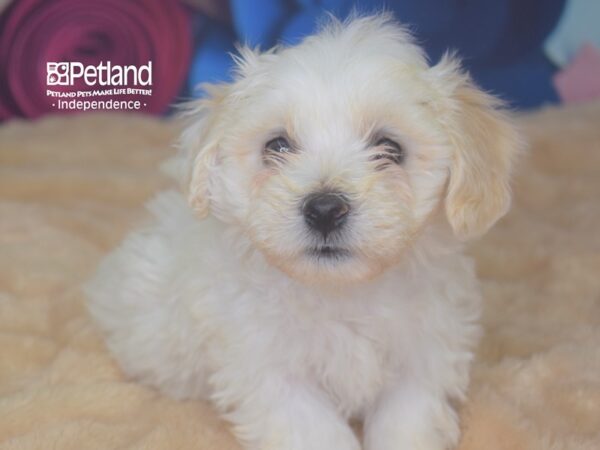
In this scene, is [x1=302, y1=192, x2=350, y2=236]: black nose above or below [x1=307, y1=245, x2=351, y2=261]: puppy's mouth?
above

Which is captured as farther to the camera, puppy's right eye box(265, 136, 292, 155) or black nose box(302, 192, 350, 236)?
puppy's right eye box(265, 136, 292, 155)

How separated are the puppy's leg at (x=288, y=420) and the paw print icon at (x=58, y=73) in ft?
8.38

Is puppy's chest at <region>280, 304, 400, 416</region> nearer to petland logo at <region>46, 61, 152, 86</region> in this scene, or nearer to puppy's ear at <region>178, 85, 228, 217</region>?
puppy's ear at <region>178, 85, 228, 217</region>

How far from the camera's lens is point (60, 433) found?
113 inches

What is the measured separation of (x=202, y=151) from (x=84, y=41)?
291 centimetres

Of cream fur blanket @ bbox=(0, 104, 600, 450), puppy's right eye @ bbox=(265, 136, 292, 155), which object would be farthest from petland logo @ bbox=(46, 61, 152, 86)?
puppy's right eye @ bbox=(265, 136, 292, 155)

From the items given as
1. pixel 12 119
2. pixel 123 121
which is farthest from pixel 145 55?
pixel 12 119

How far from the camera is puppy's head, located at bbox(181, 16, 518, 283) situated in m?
2.42

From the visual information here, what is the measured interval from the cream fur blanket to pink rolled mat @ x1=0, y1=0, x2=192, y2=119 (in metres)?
0.23

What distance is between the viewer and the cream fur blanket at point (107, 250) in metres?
2.92

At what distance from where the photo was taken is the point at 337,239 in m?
2.40

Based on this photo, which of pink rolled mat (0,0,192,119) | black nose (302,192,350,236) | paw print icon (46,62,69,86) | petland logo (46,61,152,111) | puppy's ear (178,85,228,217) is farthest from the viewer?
pink rolled mat (0,0,192,119)

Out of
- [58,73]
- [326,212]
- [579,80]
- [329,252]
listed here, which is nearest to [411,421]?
[329,252]

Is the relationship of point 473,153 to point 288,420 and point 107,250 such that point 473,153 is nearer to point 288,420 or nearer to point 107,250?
point 288,420
